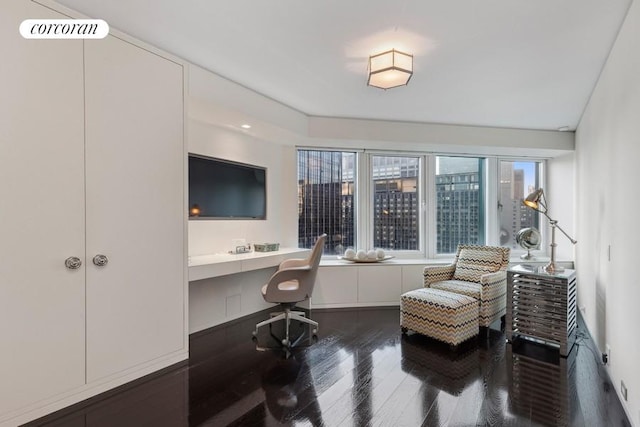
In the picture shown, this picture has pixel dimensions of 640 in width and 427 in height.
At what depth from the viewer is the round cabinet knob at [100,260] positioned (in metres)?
2.07

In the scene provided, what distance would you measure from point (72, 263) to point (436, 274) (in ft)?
10.8

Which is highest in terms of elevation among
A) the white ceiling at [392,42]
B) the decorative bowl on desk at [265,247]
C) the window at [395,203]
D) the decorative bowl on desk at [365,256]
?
the white ceiling at [392,42]

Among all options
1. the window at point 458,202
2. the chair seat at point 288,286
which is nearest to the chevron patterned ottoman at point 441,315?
the chair seat at point 288,286

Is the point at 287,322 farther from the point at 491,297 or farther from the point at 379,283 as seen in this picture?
the point at 491,297

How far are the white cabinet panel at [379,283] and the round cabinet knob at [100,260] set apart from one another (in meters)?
2.73

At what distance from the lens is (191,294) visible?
3213 mm

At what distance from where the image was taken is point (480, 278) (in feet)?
11.2

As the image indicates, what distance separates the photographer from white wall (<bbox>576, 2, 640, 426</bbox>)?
189cm

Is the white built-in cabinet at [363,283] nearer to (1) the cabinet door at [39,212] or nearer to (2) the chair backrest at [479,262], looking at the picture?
(2) the chair backrest at [479,262]

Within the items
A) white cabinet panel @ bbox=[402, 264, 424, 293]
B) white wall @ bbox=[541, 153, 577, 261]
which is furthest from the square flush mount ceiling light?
white wall @ bbox=[541, 153, 577, 261]

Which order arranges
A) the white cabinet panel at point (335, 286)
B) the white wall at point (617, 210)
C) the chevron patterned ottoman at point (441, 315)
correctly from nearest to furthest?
the white wall at point (617, 210)
the chevron patterned ottoman at point (441, 315)
the white cabinet panel at point (335, 286)

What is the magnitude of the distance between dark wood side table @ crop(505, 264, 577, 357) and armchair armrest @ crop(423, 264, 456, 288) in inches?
29.3

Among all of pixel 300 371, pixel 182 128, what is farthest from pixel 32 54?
pixel 300 371

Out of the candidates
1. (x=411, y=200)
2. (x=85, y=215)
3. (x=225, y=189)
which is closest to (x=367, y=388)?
(x=85, y=215)
